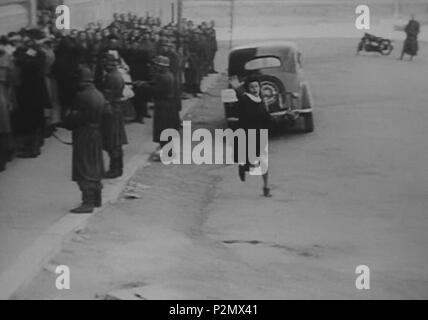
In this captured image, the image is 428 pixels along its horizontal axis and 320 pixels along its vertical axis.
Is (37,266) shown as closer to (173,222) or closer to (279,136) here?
(173,222)

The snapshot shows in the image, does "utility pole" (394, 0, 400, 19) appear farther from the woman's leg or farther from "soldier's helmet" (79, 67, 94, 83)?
"soldier's helmet" (79, 67, 94, 83)

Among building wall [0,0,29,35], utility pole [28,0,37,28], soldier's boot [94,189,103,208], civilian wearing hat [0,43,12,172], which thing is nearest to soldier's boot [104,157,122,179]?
civilian wearing hat [0,43,12,172]

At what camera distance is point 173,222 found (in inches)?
473

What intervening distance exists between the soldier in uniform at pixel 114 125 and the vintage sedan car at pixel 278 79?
4.47 metres

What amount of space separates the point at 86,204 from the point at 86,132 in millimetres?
823

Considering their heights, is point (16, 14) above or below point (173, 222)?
above

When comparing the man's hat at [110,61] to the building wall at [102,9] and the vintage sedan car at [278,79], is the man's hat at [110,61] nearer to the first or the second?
the vintage sedan car at [278,79]

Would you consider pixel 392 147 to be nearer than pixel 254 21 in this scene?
Yes

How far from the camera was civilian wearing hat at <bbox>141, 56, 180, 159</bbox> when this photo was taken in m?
15.2

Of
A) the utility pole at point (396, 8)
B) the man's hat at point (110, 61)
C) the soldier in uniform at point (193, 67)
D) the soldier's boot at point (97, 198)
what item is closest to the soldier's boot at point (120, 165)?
the man's hat at point (110, 61)

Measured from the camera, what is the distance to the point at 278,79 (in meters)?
18.8

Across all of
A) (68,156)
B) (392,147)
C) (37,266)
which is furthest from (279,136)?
(37,266)

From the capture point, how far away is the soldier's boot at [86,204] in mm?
11719
